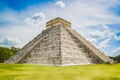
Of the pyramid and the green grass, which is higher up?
the pyramid

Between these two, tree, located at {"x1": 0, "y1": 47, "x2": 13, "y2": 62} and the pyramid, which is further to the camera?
tree, located at {"x1": 0, "y1": 47, "x2": 13, "y2": 62}

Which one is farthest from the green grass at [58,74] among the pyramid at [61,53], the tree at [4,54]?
the tree at [4,54]

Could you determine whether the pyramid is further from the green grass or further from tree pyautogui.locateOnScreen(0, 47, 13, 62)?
tree pyautogui.locateOnScreen(0, 47, 13, 62)

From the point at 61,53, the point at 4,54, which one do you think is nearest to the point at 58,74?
the point at 61,53

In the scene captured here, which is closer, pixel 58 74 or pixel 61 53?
pixel 58 74

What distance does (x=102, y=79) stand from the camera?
13289 mm

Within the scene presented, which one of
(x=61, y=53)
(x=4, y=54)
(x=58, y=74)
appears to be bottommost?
(x=58, y=74)

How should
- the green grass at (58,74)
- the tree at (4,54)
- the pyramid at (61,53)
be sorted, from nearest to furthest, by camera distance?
the green grass at (58,74) < the pyramid at (61,53) < the tree at (4,54)

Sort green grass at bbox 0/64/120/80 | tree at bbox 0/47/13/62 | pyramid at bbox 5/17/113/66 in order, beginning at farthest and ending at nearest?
tree at bbox 0/47/13/62 < pyramid at bbox 5/17/113/66 < green grass at bbox 0/64/120/80

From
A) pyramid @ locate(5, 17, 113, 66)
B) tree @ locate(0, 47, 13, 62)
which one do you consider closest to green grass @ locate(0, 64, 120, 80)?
pyramid @ locate(5, 17, 113, 66)

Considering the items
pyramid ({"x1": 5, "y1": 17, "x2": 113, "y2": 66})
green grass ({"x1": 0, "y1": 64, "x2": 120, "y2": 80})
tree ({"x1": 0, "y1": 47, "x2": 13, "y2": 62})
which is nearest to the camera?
green grass ({"x1": 0, "y1": 64, "x2": 120, "y2": 80})

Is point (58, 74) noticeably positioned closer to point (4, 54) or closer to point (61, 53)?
point (61, 53)

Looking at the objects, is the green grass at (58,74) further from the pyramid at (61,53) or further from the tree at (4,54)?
the tree at (4,54)

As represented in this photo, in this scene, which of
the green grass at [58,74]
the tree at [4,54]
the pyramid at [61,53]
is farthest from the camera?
the tree at [4,54]
